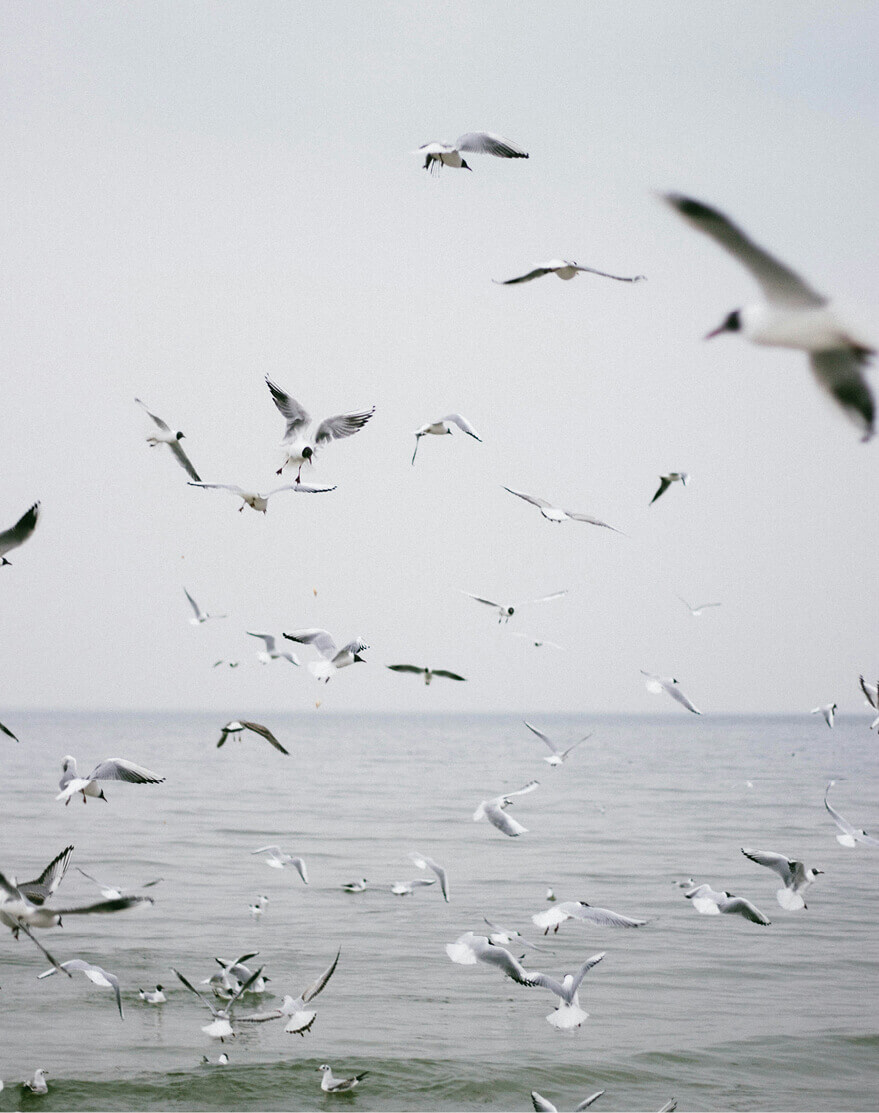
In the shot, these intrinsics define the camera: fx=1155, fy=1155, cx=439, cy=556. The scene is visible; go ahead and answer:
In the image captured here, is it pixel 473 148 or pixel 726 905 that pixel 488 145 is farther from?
pixel 726 905

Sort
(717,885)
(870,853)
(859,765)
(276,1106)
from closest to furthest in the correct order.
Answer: (276,1106) < (717,885) < (870,853) < (859,765)

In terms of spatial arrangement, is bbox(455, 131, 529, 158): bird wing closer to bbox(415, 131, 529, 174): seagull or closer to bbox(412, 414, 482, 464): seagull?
bbox(415, 131, 529, 174): seagull

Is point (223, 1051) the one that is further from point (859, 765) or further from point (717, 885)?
point (859, 765)

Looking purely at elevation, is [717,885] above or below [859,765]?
below

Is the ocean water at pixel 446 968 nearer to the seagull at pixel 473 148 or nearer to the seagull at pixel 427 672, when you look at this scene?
the seagull at pixel 427 672

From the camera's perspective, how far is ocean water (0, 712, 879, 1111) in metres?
9.12

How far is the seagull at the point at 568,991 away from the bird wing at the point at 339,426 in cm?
459

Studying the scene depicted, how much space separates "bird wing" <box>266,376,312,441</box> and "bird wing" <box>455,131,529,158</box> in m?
2.41

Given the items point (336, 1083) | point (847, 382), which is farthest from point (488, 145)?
point (336, 1083)

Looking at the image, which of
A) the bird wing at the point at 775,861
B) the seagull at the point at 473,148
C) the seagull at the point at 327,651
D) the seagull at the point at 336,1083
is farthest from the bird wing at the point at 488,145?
the seagull at the point at 336,1083

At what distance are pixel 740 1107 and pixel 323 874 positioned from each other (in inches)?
393

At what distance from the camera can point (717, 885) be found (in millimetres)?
17328

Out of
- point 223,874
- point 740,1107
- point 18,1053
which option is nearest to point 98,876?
point 223,874

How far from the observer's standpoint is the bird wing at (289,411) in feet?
31.4
